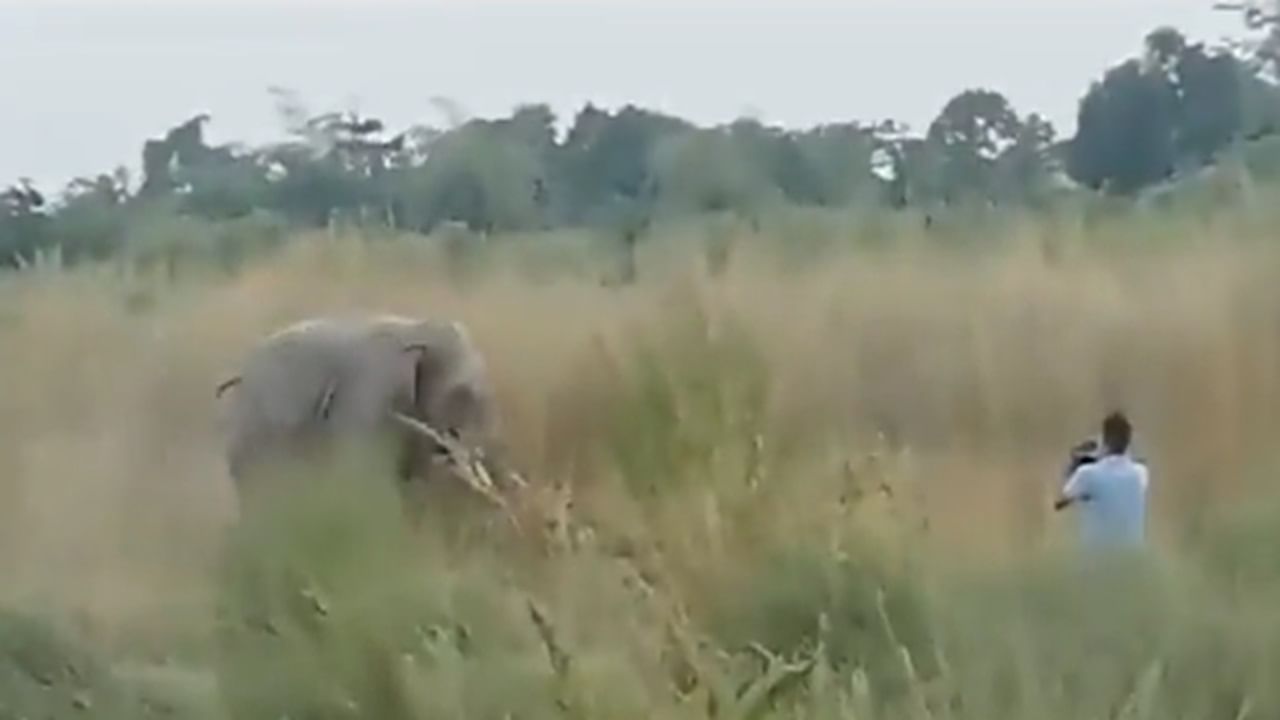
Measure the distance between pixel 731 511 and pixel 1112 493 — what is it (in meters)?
2.39

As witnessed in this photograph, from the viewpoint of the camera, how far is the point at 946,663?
4.33 metres

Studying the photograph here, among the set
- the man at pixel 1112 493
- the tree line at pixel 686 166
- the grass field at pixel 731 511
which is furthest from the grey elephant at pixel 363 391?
the tree line at pixel 686 166

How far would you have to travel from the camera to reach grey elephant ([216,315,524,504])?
7723 millimetres

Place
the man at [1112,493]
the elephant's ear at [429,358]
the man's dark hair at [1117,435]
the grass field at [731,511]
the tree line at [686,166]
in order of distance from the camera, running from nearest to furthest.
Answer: the grass field at [731,511], the man at [1112,493], the man's dark hair at [1117,435], the elephant's ear at [429,358], the tree line at [686,166]

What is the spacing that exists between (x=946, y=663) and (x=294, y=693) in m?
1.08

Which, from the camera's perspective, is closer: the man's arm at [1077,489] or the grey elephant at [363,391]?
the man's arm at [1077,489]

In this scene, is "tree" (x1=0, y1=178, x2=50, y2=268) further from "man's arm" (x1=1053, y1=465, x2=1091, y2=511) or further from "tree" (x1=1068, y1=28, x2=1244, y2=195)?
"man's arm" (x1=1053, y1=465, x2=1091, y2=511)

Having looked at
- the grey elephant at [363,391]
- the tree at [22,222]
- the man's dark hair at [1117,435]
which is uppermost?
the man's dark hair at [1117,435]

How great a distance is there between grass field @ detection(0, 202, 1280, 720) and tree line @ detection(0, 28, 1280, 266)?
5.25m

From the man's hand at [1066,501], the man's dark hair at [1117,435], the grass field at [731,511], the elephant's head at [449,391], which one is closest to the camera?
the grass field at [731,511]

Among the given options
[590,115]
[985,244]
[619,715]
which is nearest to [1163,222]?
[985,244]

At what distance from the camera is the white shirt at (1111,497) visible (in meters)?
6.41

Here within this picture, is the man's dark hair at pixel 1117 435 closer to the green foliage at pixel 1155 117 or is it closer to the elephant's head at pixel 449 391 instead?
the elephant's head at pixel 449 391

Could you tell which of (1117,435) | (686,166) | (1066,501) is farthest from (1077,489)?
(686,166)
